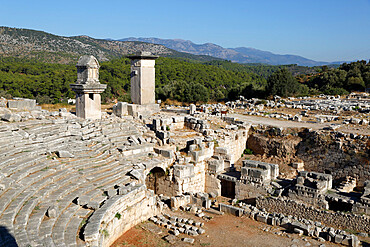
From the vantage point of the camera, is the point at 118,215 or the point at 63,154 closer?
the point at 118,215

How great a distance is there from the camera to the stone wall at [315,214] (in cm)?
1102

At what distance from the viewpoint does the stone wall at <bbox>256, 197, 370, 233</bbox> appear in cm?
1102

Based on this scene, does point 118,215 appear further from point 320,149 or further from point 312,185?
point 320,149

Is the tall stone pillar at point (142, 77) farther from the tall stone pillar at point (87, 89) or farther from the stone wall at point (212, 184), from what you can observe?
the stone wall at point (212, 184)

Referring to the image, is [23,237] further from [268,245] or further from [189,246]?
[268,245]

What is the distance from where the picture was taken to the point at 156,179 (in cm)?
1415

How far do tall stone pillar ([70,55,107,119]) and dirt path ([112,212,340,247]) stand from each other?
6708mm

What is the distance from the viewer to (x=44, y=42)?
287ft

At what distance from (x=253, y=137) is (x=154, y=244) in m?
10.9

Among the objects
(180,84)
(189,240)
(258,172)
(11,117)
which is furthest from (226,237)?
(180,84)

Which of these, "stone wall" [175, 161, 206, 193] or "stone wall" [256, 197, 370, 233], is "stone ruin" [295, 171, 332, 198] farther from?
"stone wall" [175, 161, 206, 193]

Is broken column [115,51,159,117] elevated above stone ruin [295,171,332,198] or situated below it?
above

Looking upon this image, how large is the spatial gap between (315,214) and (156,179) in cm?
626

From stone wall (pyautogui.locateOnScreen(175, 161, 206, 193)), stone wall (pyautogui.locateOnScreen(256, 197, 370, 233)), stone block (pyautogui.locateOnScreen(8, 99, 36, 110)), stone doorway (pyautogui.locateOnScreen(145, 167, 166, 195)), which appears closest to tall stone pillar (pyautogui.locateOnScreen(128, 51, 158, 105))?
stone block (pyautogui.locateOnScreen(8, 99, 36, 110))
